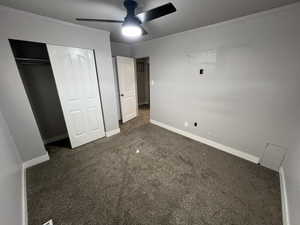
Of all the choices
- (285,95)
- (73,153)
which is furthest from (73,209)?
(285,95)

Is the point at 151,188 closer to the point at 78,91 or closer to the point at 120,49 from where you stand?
the point at 78,91

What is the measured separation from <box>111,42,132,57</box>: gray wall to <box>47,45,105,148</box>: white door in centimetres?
133

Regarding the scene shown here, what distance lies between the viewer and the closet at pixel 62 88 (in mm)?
2201

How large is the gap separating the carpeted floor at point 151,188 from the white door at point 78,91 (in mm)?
428

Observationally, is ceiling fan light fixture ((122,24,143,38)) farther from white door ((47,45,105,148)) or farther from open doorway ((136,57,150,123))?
open doorway ((136,57,150,123))

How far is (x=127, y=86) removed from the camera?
3742 millimetres

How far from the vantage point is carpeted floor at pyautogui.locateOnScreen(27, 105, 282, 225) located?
1.31 meters

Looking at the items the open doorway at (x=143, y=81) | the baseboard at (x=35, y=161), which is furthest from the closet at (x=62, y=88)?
the open doorway at (x=143, y=81)

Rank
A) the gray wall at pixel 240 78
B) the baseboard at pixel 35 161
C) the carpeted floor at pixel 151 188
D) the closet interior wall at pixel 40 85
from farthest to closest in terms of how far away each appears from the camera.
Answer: the closet interior wall at pixel 40 85 → the baseboard at pixel 35 161 → the gray wall at pixel 240 78 → the carpeted floor at pixel 151 188

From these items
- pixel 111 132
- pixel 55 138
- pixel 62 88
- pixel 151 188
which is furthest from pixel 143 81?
pixel 151 188

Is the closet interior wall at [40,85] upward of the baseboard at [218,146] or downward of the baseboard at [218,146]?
upward

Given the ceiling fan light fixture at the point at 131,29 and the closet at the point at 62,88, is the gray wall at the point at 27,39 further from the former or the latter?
→ the ceiling fan light fixture at the point at 131,29

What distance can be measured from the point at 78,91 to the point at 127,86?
1.57 metres

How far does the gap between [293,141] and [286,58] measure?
1.16m
